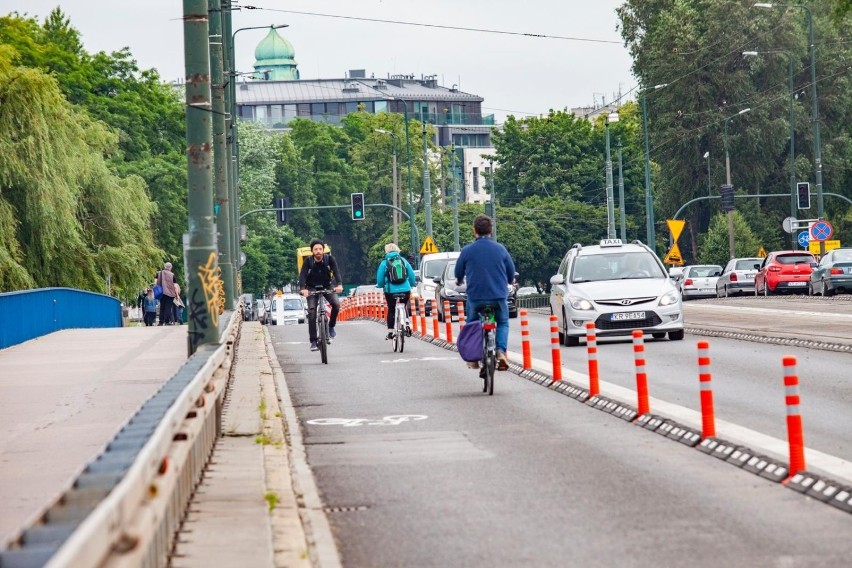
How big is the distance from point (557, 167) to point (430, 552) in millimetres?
99597

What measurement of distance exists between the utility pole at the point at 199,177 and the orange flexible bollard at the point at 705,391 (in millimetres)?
5090

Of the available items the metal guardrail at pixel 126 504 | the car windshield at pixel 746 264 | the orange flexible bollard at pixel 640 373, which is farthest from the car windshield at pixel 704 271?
the metal guardrail at pixel 126 504

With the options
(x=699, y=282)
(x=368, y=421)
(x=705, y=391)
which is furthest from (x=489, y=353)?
(x=699, y=282)

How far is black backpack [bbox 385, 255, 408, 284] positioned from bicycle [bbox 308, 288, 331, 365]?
257 cm

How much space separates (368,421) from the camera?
14672 millimetres

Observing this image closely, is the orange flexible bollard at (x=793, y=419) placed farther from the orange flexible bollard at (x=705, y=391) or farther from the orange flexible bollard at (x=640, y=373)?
the orange flexible bollard at (x=640, y=373)

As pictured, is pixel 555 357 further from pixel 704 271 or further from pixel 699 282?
pixel 704 271

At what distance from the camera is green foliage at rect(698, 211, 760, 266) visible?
7788 centimetres

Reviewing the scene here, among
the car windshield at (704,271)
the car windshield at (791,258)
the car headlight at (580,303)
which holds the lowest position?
the car headlight at (580,303)

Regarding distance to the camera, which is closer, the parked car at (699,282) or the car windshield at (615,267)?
the car windshield at (615,267)

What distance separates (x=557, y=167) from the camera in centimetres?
10669

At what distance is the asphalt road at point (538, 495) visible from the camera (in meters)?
7.71

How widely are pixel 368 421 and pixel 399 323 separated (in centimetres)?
1151

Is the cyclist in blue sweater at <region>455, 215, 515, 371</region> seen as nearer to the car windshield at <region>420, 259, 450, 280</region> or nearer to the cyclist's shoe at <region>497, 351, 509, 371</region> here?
the cyclist's shoe at <region>497, 351, 509, 371</region>
